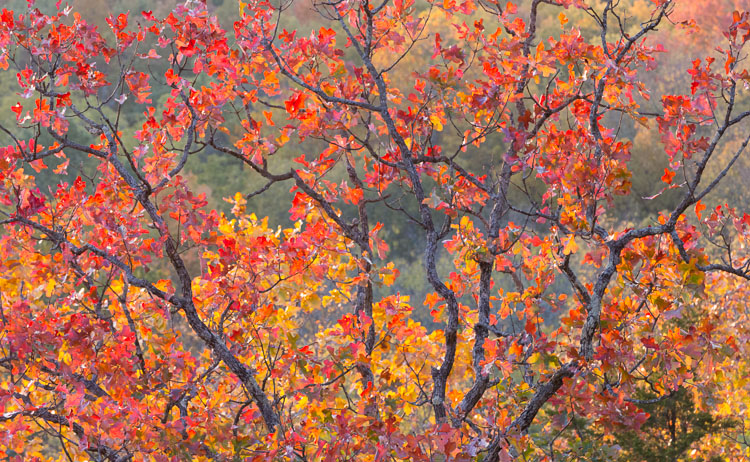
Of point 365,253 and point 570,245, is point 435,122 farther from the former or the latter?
point 570,245

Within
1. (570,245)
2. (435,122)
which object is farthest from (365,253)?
(570,245)

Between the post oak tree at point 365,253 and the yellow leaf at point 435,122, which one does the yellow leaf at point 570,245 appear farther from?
the yellow leaf at point 435,122

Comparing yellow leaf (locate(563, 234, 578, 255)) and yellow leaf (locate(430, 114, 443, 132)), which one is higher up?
yellow leaf (locate(430, 114, 443, 132))

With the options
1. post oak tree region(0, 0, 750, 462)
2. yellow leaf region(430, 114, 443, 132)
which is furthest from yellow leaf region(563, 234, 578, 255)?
yellow leaf region(430, 114, 443, 132)

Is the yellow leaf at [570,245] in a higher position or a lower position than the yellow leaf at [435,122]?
lower

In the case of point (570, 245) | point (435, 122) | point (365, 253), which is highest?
point (435, 122)

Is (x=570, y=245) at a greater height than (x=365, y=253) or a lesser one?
lesser

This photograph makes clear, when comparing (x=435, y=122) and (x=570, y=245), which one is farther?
(x=435, y=122)

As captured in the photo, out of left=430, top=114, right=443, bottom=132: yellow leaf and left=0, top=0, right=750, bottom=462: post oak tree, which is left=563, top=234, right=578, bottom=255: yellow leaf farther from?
left=430, top=114, right=443, bottom=132: yellow leaf

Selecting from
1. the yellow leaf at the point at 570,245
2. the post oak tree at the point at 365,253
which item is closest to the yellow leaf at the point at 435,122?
the post oak tree at the point at 365,253

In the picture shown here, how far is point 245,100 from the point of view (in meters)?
4.23

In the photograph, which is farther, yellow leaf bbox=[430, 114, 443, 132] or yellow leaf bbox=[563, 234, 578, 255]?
yellow leaf bbox=[430, 114, 443, 132]

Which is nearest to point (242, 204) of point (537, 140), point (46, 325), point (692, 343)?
point (46, 325)

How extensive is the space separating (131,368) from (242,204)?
2.07 metres
